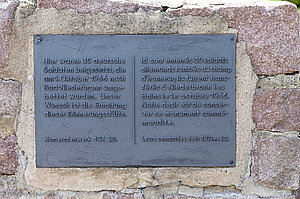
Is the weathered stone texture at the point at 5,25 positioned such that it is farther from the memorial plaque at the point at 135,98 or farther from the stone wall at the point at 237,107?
the memorial plaque at the point at 135,98

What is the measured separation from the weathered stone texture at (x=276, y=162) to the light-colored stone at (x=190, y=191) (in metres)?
0.40

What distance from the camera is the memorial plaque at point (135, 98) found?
230cm

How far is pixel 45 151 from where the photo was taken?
2.33 meters

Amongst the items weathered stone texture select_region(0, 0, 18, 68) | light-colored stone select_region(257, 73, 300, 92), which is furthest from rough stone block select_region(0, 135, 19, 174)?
light-colored stone select_region(257, 73, 300, 92)

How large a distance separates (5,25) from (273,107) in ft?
6.44

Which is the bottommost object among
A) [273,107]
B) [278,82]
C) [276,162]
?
[276,162]

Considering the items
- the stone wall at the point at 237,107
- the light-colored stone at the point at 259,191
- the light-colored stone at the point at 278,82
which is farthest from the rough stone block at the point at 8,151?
the light-colored stone at the point at 278,82

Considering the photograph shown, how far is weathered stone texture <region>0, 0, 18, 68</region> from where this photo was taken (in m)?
2.30

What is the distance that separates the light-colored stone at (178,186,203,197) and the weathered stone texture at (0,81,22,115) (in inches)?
50.7

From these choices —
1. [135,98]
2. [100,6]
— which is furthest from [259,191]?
[100,6]

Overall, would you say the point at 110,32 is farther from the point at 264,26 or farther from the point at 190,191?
the point at 190,191

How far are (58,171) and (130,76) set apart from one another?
0.85 metres

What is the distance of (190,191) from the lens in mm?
2359

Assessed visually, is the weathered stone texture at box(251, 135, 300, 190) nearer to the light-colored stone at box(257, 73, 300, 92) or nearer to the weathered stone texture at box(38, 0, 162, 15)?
the light-colored stone at box(257, 73, 300, 92)
